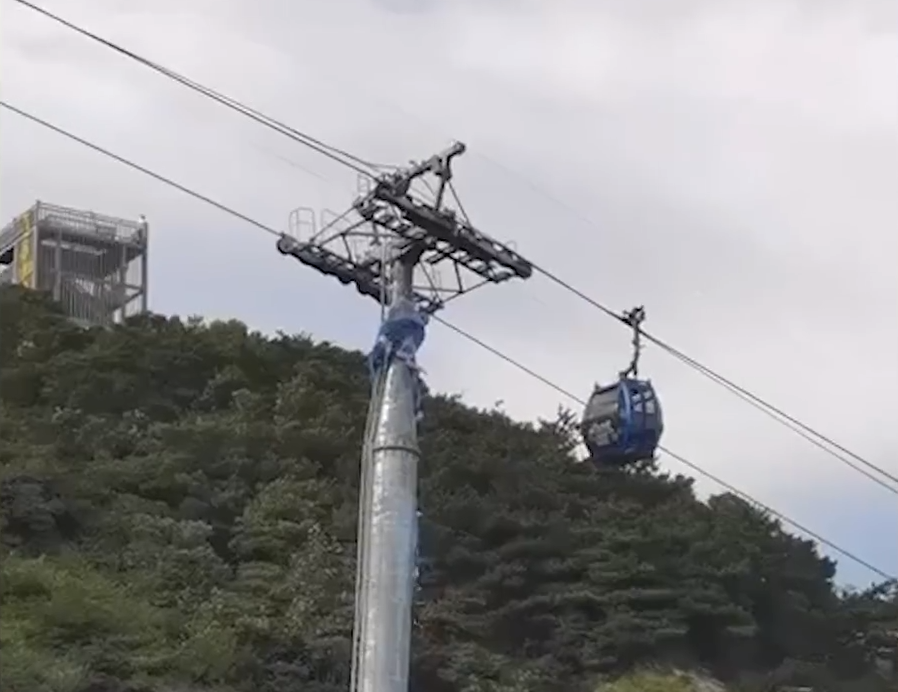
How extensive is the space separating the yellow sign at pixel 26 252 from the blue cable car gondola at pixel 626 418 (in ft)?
66.3

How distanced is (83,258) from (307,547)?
13833mm

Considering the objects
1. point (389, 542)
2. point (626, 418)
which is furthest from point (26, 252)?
point (389, 542)

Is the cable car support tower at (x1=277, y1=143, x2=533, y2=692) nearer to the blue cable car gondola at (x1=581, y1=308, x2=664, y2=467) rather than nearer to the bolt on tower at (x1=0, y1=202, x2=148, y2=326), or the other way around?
the blue cable car gondola at (x1=581, y1=308, x2=664, y2=467)

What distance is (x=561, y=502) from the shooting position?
95.9 ft

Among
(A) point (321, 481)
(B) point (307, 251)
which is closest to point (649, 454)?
(B) point (307, 251)

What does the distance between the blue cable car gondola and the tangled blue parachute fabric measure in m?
2.42

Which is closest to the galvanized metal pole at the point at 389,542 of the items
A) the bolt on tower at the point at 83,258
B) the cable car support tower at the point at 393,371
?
the cable car support tower at the point at 393,371

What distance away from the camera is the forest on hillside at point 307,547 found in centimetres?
2173

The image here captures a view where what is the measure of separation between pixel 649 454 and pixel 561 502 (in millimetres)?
10862

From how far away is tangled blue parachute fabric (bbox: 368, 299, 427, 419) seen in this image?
15.9m

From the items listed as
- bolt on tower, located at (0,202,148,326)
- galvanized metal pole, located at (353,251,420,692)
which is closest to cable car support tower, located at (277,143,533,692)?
galvanized metal pole, located at (353,251,420,692)

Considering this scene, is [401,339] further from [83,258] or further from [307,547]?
[83,258]

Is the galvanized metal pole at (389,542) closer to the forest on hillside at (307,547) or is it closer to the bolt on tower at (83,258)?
the forest on hillside at (307,547)

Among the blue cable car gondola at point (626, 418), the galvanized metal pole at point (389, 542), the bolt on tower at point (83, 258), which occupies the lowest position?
the galvanized metal pole at point (389, 542)
